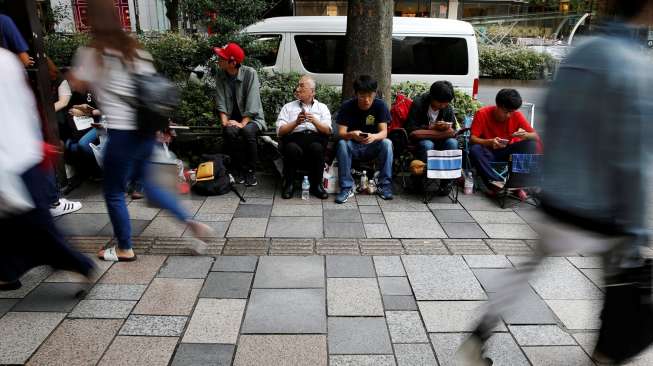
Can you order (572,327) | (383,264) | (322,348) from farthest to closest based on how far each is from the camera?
(383,264) < (572,327) < (322,348)

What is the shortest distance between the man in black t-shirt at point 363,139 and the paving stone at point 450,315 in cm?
220

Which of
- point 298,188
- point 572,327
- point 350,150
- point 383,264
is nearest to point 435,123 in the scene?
point 350,150

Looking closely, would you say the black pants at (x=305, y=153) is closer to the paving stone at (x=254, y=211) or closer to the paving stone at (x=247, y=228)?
the paving stone at (x=254, y=211)

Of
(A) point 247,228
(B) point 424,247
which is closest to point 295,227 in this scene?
(A) point 247,228

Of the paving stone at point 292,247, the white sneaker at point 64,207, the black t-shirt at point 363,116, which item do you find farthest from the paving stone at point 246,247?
the black t-shirt at point 363,116

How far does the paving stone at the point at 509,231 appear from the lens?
14.8 ft

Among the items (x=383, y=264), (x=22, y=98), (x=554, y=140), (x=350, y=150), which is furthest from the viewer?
(x=350, y=150)

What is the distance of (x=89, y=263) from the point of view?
3150 millimetres

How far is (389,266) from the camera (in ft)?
12.7

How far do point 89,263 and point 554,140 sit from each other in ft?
8.83

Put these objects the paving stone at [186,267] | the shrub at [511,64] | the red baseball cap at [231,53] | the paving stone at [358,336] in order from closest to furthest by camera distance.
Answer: the paving stone at [358,336] → the paving stone at [186,267] → the red baseball cap at [231,53] → the shrub at [511,64]

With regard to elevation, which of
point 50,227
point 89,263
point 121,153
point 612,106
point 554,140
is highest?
point 612,106

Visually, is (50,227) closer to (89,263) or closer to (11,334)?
(89,263)

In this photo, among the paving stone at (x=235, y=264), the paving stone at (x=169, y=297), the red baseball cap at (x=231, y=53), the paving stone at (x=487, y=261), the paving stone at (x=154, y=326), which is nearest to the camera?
the paving stone at (x=154, y=326)
